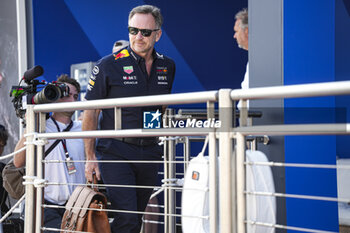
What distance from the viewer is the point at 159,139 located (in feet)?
8.94

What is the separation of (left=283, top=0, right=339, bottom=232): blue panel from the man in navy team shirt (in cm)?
71

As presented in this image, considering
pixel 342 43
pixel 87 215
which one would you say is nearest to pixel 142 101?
pixel 87 215

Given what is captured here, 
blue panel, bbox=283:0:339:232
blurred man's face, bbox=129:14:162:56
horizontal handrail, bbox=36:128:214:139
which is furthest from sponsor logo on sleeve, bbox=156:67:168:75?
horizontal handrail, bbox=36:128:214:139

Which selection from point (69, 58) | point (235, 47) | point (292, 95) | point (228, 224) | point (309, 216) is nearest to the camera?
point (292, 95)

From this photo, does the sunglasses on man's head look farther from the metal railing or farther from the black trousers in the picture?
the metal railing

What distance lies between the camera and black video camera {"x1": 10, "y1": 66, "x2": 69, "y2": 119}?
2488mm

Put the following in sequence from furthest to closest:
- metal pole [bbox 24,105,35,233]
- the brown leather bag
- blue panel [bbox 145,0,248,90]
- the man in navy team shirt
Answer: blue panel [bbox 145,0,248,90] → the man in navy team shirt → the brown leather bag → metal pole [bbox 24,105,35,233]

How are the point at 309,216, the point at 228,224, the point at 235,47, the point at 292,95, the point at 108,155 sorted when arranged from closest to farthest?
the point at 292,95
the point at 228,224
the point at 309,216
the point at 108,155
the point at 235,47

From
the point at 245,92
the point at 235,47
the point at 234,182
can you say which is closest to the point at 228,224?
the point at 234,182

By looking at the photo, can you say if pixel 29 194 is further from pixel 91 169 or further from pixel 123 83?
pixel 123 83

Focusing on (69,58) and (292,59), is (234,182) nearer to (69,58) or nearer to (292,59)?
(292,59)

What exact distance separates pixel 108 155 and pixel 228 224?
1.13 meters

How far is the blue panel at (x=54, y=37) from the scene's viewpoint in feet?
18.3

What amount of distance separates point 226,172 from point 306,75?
1016 millimetres
